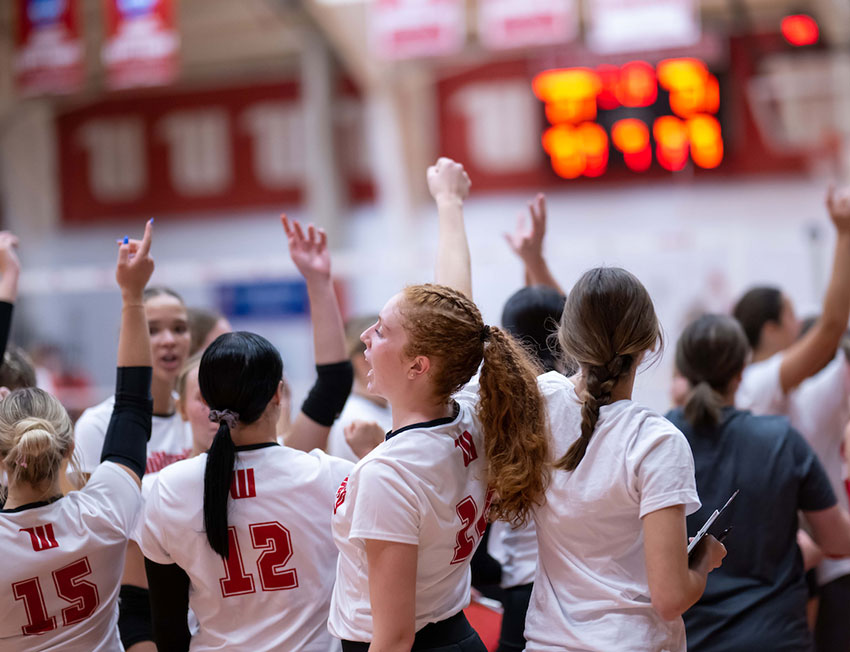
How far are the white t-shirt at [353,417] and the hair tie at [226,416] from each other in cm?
123

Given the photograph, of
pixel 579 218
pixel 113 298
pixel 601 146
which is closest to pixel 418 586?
pixel 601 146

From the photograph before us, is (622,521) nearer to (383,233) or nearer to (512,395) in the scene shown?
(512,395)

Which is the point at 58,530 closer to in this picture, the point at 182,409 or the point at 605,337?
the point at 182,409

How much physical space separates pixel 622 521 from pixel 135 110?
43.4 ft

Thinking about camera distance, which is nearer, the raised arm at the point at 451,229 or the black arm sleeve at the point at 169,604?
the black arm sleeve at the point at 169,604

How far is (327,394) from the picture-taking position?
260 centimetres

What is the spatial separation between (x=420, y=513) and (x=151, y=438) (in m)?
1.51

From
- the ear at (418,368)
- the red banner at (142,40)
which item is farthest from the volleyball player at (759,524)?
the red banner at (142,40)

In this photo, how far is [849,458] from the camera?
9.16 feet

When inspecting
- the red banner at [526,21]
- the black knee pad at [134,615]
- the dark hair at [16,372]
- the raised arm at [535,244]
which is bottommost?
the black knee pad at [134,615]

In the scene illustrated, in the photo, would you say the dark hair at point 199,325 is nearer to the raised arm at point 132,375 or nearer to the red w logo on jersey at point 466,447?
the raised arm at point 132,375

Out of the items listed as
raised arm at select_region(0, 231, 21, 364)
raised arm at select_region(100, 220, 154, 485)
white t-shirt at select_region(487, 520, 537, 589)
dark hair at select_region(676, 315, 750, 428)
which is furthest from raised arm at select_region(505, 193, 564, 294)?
Result: raised arm at select_region(0, 231, 21, 364)

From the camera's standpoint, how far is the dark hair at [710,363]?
2.74 meters

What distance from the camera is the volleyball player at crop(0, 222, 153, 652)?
2.19 meters
